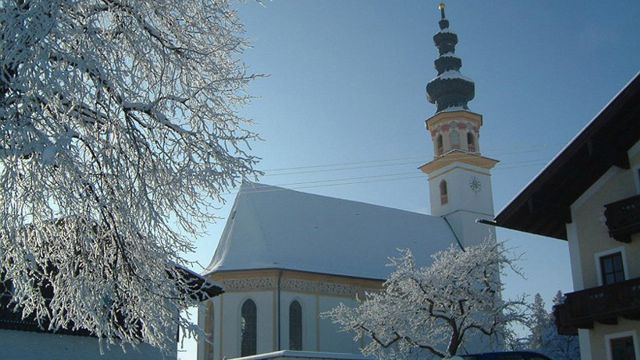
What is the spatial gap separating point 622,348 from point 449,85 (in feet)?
110

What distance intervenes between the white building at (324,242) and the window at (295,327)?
0.05m

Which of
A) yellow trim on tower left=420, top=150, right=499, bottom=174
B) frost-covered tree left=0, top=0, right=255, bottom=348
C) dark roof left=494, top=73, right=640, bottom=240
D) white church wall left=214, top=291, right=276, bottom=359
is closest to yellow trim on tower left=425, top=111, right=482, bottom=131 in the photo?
yellow trim on tower left=420, top=150, right=499, bottom=174

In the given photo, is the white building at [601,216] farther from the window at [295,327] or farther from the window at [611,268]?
the window at [295,327]

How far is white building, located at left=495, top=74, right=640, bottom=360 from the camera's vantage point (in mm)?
15219

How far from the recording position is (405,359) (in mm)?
26812

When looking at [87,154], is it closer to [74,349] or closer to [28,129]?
[28,129]

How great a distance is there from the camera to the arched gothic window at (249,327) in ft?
108

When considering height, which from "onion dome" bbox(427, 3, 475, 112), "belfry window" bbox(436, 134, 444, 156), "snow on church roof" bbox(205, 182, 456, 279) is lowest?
"snow on church roof" bbox(205, 182, 456, 279)

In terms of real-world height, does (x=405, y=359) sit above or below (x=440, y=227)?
below

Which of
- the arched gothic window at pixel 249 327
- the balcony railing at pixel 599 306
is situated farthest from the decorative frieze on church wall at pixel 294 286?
the balcony railing at pixel 599 306

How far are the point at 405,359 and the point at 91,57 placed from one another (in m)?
21.7

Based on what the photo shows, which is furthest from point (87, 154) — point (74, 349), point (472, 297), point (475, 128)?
point (475, 128)

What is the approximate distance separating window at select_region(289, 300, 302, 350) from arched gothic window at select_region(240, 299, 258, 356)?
5.56 feet

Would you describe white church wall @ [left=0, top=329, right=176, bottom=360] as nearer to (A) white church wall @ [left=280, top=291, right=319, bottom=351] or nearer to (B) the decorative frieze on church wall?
(B) the decorative frieze on church wall
